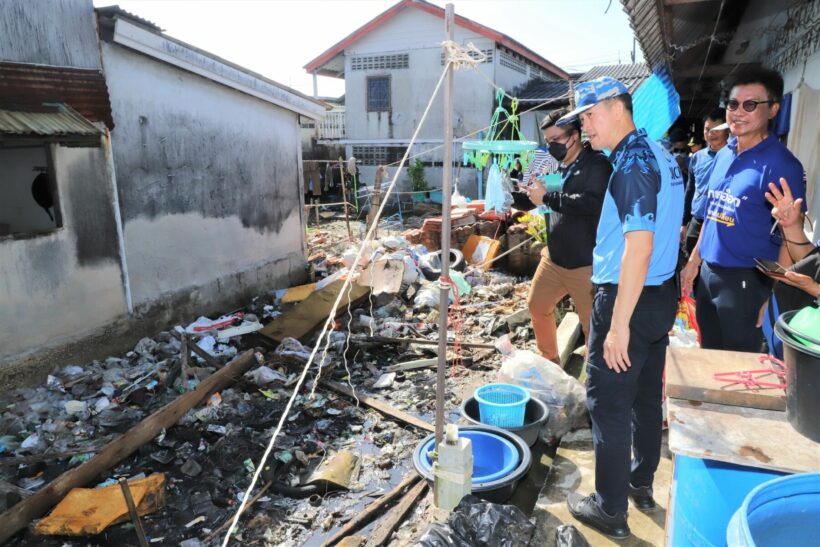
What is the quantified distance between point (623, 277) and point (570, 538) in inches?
52.8

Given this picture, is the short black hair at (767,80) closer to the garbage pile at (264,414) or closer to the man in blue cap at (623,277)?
the man in blue cap at (623,277)

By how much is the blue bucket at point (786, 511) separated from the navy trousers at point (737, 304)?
5.87ft

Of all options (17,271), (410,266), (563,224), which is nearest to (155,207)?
(17,271)

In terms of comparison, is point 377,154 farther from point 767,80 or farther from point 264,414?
point 767,80

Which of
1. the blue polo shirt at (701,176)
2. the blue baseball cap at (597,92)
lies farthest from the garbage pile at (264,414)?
the blue polo shirt at (701,176)

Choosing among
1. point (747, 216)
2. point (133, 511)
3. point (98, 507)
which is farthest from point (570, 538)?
point (98, 507)

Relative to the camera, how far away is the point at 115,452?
14.6ft

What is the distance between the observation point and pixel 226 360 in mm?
→ 6656

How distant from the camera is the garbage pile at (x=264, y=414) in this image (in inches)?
159

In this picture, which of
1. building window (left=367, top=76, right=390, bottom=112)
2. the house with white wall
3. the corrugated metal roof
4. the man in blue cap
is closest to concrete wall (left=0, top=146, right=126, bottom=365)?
the corrugated metal roof

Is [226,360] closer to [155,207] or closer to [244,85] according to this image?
[155,207]

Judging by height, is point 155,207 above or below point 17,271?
above

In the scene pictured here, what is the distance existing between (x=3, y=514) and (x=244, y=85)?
7.03m

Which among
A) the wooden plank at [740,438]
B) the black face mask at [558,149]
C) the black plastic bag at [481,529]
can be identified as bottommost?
the black plastic bag at [481,529]
